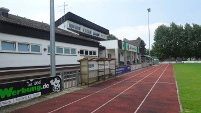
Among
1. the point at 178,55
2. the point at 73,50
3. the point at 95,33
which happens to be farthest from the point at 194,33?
the point at 73,50

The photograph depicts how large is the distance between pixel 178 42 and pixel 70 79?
270 feet

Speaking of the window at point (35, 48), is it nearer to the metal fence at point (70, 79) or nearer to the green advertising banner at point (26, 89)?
the metal fence at point (70, 79)

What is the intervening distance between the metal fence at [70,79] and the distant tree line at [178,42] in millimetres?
78474

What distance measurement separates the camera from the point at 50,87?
632 inches

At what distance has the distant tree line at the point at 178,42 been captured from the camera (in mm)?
92000

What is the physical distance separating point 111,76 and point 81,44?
5.71 meters

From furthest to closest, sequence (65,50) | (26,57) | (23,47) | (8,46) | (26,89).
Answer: (65,50), (26,57), (23,47), (8,46), (26,89)

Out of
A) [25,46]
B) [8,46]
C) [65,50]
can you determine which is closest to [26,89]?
[8,46]

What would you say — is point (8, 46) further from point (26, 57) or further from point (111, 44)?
point (111, 44)

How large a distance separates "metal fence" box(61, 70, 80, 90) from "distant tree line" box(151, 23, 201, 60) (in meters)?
78.5

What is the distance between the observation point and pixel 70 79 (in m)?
19.7

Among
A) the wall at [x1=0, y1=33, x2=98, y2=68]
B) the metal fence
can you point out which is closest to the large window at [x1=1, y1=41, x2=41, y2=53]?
the wall at [x1=0, y1=33, x2=98, y2=68]

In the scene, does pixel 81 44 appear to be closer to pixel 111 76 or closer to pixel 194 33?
pixel 111 76

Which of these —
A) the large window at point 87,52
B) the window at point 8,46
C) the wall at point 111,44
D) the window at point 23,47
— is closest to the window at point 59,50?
the window at point 23,47
